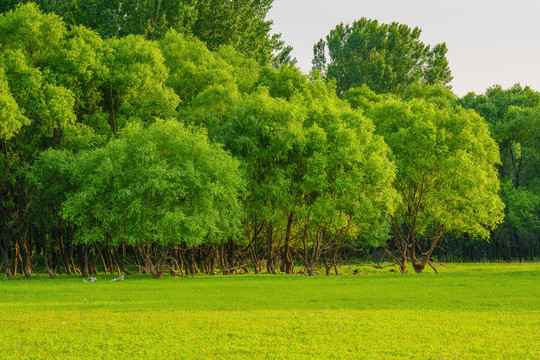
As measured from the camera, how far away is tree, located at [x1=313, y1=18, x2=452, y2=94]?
4336 inches

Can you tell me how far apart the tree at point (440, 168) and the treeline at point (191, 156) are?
0.54ft

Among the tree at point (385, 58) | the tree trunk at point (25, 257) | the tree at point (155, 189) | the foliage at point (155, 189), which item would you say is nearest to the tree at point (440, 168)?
the tree at point (155, 189)

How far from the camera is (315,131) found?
2034 inches

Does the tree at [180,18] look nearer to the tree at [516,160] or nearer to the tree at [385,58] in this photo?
the tree at [385,58]

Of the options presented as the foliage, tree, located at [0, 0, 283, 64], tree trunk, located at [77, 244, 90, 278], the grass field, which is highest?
tree, located at [0, 0, 283, 64]

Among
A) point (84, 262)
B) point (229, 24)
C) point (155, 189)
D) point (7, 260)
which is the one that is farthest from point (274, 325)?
point (229, 24)

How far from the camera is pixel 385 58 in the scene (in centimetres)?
11131

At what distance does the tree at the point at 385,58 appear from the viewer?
110 m

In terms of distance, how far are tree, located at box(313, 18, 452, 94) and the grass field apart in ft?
265

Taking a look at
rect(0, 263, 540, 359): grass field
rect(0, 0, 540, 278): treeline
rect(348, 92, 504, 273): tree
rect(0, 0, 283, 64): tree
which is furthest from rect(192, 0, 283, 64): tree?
rect(0, 263, 540, 359): grass field

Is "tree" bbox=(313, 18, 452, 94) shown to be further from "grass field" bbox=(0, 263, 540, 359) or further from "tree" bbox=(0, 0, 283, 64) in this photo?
"grass field" bbox=(0, 263, 540, 359)

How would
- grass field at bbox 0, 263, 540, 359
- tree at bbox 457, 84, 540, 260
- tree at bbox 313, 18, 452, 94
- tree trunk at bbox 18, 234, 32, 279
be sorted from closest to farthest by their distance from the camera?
1. grass field at bbox 0, 263, 540, 359
2. tree trunk at bbox 18, 234, 32, 279
3. tree at bbox 457, 84, 540, 260
4. tree at bbox 313, 18, 452, 94

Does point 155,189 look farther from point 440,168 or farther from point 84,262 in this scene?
point 440,168

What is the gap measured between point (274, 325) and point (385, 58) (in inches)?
3859
